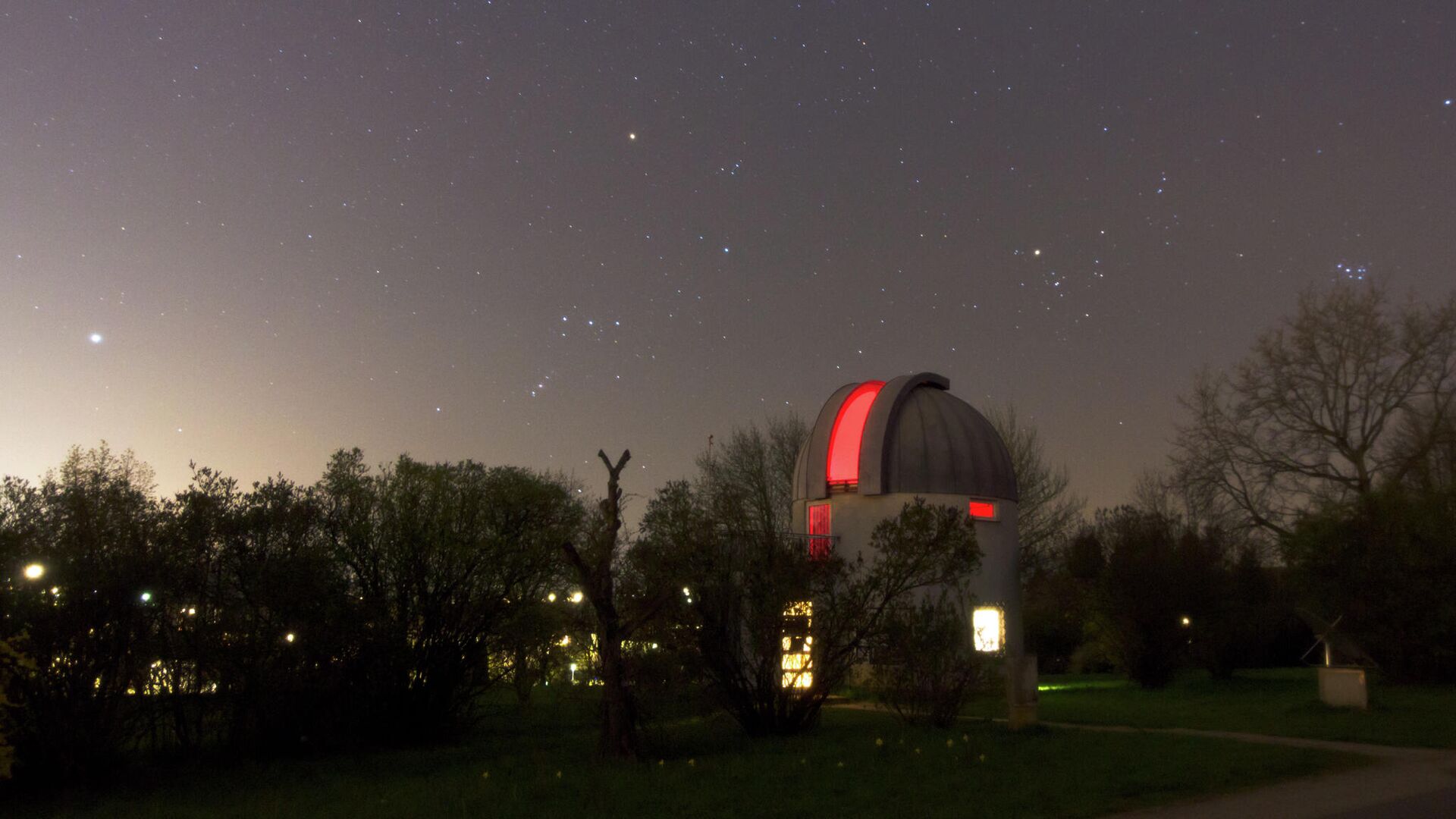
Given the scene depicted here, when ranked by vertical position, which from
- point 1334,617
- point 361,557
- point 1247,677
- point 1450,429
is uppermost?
point 1450,429

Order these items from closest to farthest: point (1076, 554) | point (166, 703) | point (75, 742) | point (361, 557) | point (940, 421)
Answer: point (75, 742), point (166, 703), point (361, 557), point (940, 421), point (1076, 554)

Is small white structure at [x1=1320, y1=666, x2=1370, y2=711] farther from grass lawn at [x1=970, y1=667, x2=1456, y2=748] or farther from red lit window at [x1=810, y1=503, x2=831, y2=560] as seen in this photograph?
red lit window at [x1=810, y1=503, x2=831, y2=560]

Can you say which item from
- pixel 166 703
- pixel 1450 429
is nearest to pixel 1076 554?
pixel 1450 429

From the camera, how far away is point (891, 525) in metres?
14.2

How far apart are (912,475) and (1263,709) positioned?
31.5 ft

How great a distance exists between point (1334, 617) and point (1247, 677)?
6073 mm

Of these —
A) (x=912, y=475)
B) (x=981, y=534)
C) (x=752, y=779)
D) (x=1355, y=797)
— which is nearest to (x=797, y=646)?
(x=752, y=779)

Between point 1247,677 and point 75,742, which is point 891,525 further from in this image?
point 1247,677

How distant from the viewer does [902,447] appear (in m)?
25.9

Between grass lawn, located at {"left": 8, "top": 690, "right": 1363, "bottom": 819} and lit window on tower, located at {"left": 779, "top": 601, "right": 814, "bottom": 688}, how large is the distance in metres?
0.83

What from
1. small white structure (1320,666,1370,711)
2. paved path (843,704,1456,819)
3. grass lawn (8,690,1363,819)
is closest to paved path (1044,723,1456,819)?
paved path (843,704,1456,819)

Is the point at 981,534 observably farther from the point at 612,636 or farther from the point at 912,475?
the point at 612,636

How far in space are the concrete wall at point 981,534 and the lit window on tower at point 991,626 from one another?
157 millimetres

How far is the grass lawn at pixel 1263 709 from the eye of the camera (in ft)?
46.3
